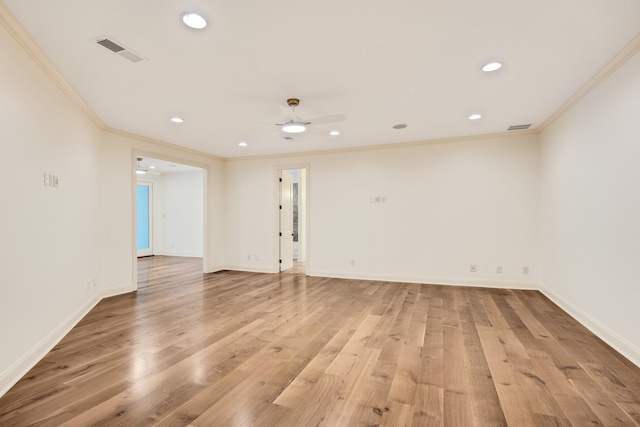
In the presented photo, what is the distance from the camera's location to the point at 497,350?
9.25 ft

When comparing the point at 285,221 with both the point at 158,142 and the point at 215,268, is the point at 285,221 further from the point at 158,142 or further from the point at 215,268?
the point at 158,142

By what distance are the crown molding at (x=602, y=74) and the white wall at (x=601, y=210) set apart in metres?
0.06

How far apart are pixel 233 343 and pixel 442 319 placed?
2.47 m

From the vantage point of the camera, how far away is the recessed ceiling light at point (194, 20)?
2092mm

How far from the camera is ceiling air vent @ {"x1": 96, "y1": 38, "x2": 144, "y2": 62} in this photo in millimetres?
2404

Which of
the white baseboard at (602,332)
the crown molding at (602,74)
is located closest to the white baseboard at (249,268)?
the white baseboard at (602,332)

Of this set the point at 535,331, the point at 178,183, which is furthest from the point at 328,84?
the point at 178,183

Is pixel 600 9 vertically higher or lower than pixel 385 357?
higher

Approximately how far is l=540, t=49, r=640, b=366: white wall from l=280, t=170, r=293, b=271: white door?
5.06 meters

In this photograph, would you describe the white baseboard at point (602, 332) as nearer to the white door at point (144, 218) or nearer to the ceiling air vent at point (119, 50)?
the ceiling air vent at point (119, 50)

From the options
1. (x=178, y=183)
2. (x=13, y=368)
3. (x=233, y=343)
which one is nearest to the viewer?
(x=13, y=368)

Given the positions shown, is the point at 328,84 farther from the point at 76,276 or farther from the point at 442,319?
the point at 76,276

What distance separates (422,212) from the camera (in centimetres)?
573

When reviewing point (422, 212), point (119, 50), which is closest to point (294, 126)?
Result: point (119, 50)
